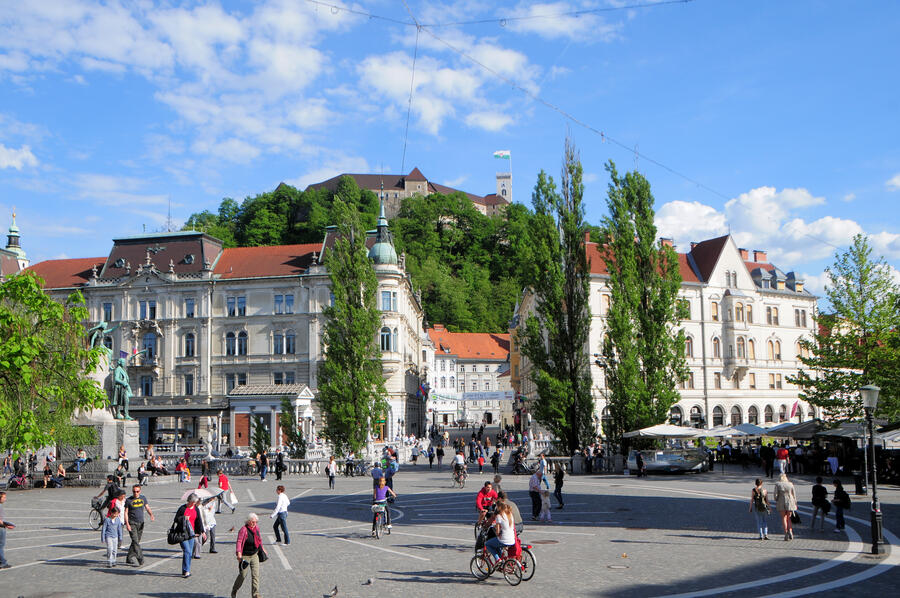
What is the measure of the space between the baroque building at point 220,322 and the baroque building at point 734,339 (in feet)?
55.2

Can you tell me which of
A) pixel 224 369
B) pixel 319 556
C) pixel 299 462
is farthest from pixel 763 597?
pixel 224 369

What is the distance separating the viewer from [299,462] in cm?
3991

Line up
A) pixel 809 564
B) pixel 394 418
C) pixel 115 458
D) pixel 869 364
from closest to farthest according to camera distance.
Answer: pixel 809 564 < pixel 869 364 < pixel 115 458 < pixel 394 418

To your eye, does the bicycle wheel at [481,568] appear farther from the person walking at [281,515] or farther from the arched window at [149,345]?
the arched window at [149,345]

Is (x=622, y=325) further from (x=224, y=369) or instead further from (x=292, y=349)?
(x=224, y=369)

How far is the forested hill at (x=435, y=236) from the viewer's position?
113375 millimetres

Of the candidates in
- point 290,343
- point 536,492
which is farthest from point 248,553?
point 290,343

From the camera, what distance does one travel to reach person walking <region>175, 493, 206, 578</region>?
46.2 ft

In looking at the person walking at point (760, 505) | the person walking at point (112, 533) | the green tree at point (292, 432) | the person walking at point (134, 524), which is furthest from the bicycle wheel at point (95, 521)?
the green tree at point (292, 432)

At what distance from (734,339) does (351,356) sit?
135ft

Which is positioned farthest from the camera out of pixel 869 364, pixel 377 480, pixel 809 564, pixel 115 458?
pixel 115 458

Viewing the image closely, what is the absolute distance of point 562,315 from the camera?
129 ft

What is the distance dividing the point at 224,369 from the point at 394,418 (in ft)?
50.5

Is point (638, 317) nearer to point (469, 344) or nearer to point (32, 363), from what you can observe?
point (32, 363)
